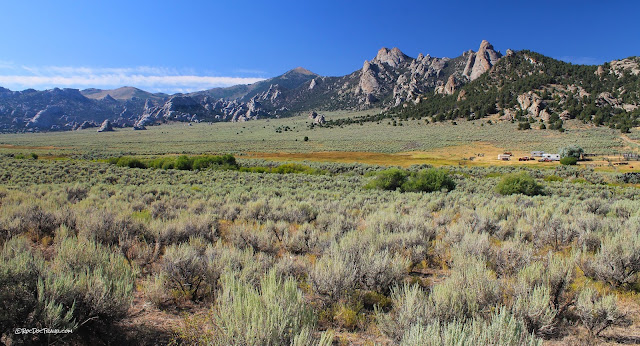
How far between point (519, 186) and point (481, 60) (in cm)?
14312

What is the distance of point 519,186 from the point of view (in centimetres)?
1812

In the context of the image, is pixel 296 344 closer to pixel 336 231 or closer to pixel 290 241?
pixel 290 241

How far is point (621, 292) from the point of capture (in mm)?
4547

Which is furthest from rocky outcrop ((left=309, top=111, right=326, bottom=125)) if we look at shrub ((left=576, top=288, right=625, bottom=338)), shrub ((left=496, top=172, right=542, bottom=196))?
shrub ((left=576, top=288, right=625, bottom=338))

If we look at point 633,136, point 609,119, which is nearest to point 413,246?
point 633,136

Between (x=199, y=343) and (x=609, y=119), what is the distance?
91037 mm

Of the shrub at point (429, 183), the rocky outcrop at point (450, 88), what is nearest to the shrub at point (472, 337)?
the shrub at point (429, 183)

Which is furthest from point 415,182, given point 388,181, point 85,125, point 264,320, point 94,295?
point 85,125

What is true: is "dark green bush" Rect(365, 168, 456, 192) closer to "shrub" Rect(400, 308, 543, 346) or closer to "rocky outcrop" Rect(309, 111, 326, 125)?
"shrub" Rect(400, 308, 543, 346)

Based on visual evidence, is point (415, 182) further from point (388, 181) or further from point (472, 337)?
point (472, 337)

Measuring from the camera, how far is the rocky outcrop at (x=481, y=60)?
13282 cm

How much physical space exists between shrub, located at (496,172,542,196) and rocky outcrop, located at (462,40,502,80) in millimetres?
134294

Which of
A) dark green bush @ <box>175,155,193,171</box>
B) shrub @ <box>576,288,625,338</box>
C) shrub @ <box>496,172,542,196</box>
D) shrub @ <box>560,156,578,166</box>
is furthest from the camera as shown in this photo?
shrub @ <box>560,156,578,166</box>

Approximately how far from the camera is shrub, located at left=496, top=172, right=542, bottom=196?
1811cm
